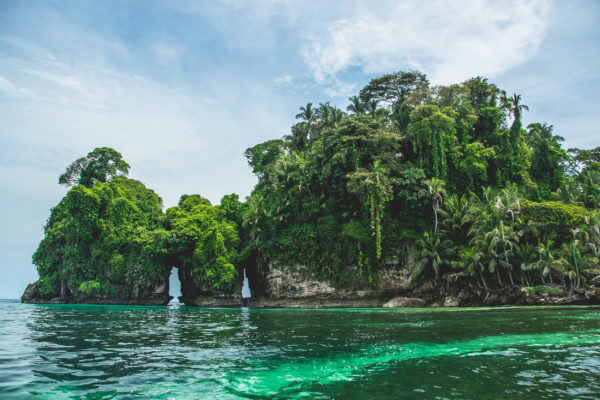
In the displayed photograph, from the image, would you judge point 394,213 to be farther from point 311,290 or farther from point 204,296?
point 204,296

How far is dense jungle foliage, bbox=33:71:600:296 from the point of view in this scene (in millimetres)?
25250

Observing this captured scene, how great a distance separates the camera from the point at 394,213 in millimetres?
30969

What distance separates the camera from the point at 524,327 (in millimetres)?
10492

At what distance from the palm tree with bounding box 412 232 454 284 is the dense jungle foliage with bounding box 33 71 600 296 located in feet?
0.37

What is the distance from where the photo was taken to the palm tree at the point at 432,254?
27.2 meters

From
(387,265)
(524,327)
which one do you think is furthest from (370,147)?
(524,327)

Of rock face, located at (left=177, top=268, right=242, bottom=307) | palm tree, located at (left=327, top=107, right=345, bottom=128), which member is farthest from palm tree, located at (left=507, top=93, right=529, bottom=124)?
rock face, located at (left=177, top=268, right=242, bottom=307)

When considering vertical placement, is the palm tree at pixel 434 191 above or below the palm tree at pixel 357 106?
below

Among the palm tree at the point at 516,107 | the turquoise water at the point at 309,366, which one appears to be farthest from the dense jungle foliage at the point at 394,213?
the turquoise water at the point at 309,366

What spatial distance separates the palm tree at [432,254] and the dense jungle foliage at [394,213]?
0.11 meters

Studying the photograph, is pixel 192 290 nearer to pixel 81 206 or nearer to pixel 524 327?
pixel 81 206

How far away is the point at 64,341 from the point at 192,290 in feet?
100

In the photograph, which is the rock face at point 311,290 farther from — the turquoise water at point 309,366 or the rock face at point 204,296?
the turquoise water at point 309,366

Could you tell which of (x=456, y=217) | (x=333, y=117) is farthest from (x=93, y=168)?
(x=456, y=217)
